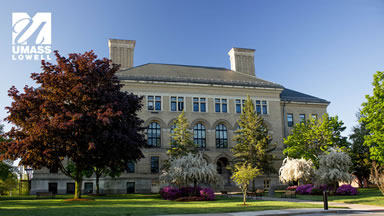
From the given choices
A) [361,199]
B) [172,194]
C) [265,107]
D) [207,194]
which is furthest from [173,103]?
[361,199]

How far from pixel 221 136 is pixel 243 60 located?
1641 cm

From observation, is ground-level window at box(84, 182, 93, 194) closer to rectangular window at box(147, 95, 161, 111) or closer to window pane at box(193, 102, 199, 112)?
rectangular window at box(147, 95, 161, 111)

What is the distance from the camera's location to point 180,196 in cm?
2936

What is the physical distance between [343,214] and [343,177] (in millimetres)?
17529

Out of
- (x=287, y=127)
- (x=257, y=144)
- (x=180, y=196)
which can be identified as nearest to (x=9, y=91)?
(x=180, y=196)

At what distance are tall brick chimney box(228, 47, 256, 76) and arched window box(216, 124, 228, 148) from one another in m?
13.3

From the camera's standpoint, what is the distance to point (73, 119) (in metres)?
23.7

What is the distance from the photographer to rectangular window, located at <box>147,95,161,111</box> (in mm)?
46406

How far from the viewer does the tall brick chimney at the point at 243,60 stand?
57906 millimetres

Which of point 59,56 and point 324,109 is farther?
point 324,109

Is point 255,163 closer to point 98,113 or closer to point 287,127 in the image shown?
point 287,127

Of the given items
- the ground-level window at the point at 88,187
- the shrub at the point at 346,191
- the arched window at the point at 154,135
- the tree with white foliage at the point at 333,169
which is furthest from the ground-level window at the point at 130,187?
the shrub at the point at 346,191

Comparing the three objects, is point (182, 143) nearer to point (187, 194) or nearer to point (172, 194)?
point (187, 194)

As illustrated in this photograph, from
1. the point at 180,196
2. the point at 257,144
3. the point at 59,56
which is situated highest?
the point at 59,56
